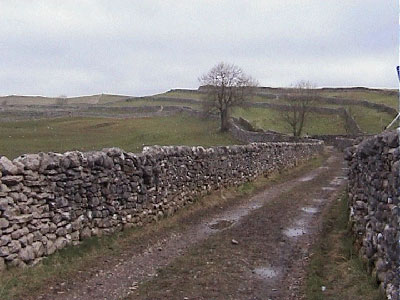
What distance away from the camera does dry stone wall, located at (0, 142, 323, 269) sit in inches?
349

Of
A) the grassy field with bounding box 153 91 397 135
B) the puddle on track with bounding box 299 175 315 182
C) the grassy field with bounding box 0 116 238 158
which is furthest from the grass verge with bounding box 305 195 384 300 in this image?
the grassy field with bounding box 153 91 397 135

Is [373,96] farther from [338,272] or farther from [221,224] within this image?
[338,272]

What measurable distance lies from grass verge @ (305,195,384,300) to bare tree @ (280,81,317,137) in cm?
6101

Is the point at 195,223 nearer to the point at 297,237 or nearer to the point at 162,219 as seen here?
the point at 162,219

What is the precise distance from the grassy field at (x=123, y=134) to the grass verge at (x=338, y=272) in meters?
30.1

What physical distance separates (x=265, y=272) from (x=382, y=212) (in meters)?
2.60

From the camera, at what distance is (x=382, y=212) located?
7512mm

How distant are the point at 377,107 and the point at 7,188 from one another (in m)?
82.2

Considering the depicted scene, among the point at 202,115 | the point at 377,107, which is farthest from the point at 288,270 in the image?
the point at 377,107

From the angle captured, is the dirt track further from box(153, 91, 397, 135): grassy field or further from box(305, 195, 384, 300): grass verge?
box(153, 91, 397, 135): grassy field

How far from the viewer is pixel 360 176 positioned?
36.3 ft

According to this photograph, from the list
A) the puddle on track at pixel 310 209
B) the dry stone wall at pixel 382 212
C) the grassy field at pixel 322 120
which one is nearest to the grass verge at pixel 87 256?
the puddle on track at pixel 310 209

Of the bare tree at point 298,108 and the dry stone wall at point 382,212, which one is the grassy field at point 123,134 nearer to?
the bare tree at point 298,108

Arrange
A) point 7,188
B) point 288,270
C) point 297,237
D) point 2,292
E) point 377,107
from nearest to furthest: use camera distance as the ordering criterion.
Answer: point 2,292 → point 7,188 → point 288,270 → point 297,237 → point 377,107
